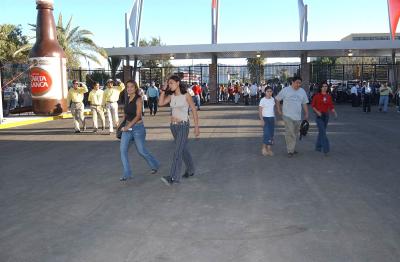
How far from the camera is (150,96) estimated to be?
22.4 m

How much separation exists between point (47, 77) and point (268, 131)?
584 inches

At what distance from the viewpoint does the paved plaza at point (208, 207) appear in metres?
4.34

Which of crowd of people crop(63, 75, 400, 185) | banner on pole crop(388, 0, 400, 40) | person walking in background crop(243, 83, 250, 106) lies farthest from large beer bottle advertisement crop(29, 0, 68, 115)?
banner on pole crop(388, 0, 400, 40)

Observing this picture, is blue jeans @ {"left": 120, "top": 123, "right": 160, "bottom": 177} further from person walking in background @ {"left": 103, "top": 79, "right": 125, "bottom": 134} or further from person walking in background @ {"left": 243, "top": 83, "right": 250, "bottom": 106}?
person walking in background @ {"left": 243, "top": 83, "right": 250, "bottom": 106}

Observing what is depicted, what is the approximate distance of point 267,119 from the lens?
10.1 metres

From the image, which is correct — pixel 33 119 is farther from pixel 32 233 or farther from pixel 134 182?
pixel 32 233

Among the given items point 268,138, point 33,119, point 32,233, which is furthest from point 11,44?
point 32,233

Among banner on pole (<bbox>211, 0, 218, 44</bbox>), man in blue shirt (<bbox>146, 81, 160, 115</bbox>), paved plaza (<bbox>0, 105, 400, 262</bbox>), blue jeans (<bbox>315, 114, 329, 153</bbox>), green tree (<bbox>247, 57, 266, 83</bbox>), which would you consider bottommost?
paved plaza (<bbox>0, 105, 400, 262</bbox>)

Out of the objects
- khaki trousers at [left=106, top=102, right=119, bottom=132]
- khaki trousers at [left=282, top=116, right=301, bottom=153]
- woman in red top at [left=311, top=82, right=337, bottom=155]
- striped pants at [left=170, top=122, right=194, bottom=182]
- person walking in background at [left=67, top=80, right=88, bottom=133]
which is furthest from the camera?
person walking in background at [left=67, top=80, right=88, bottom=133]

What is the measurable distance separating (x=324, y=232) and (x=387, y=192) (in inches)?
85.0

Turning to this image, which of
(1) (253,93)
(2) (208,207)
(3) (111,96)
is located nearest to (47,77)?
(3) (111,96)

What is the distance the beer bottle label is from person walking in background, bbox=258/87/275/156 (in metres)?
14.5

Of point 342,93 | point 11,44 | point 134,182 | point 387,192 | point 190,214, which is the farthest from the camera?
point 11,44

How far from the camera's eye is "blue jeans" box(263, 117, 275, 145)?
32.3 feet
